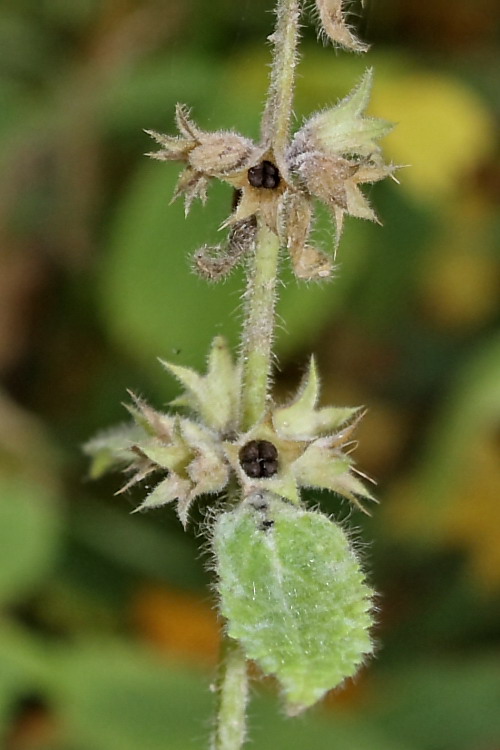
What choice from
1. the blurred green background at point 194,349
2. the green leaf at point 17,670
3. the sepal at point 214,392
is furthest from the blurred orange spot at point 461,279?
the sepal at point 214,392

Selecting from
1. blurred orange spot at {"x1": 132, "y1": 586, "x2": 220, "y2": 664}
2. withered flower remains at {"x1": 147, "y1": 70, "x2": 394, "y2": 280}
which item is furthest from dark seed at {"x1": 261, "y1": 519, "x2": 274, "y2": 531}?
blurred orange spot at {"x1": 132, "y1": 586, "x2": 220, "y2": 664}

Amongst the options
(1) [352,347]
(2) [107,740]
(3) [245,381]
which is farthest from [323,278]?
(1) [352,347]

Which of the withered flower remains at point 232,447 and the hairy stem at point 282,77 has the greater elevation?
the hairy stem at point 282,77

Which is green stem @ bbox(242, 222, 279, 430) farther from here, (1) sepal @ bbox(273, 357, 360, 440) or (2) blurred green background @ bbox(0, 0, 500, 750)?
(2) blurred green background @ bbox(0, 0, 500, 750)

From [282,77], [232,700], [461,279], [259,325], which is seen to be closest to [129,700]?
[232,700]

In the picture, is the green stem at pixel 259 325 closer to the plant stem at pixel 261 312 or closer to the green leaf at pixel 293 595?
the plant stem at pixel 261 312

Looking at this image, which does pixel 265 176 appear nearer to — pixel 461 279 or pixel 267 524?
pixel 267 524
